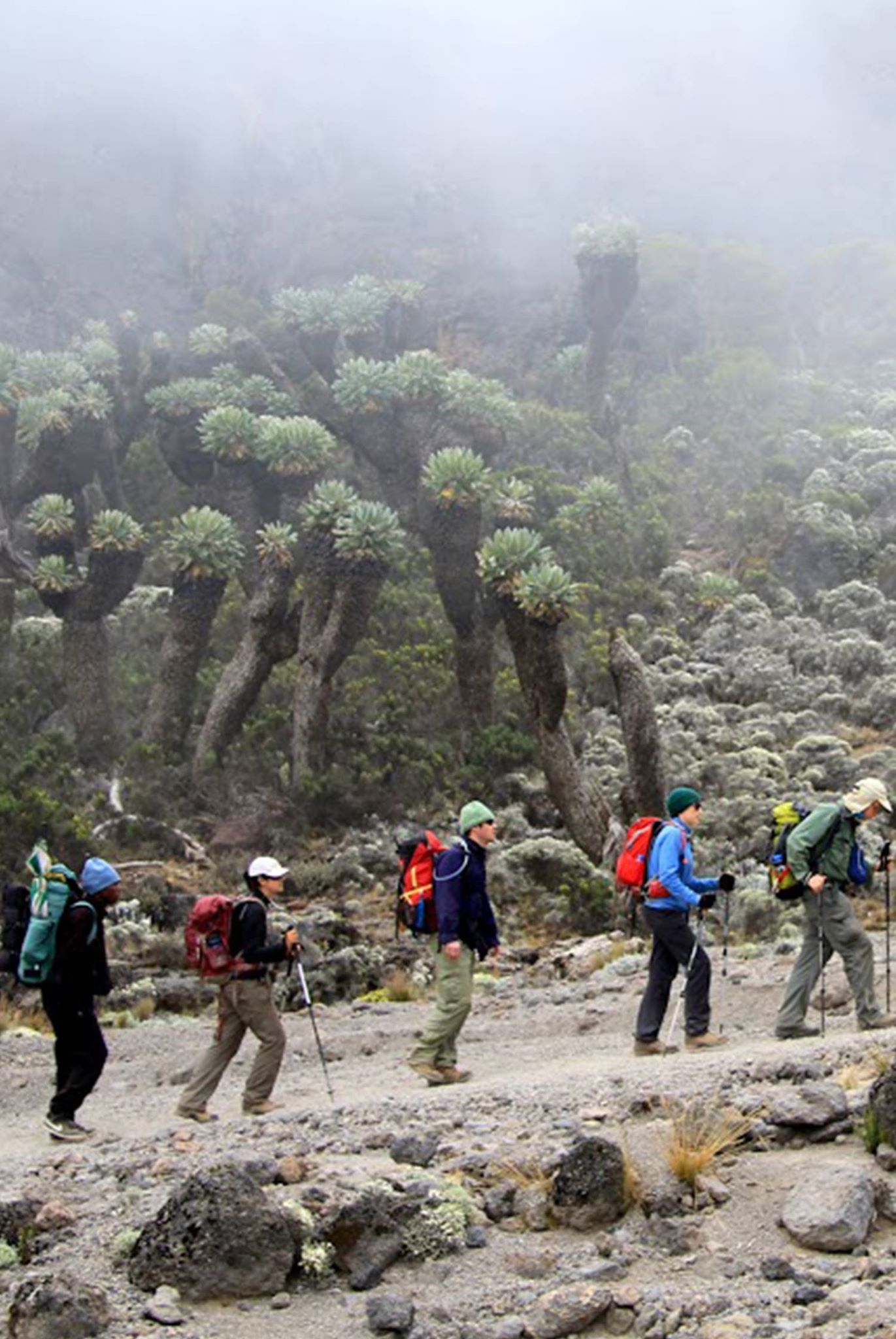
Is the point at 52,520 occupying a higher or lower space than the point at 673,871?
higher

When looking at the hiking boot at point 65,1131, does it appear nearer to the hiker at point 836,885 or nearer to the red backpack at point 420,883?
the red backpack at point 420,883

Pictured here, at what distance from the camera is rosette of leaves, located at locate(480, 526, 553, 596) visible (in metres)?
19.4

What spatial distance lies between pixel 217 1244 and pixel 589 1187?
1581 millimetres

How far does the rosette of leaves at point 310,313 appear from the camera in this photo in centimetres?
2867

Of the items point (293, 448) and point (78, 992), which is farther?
point (293, 448)

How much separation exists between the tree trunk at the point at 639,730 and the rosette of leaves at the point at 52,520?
27.6 feet

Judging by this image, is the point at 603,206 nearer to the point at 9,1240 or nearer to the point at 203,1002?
the point at 203,1002

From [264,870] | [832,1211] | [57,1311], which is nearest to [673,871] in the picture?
[264,870]

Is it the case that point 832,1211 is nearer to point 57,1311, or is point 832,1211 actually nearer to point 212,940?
point 57,1311

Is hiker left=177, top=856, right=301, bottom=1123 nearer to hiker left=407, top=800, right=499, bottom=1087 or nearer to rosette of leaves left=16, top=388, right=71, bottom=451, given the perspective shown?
hiker left=407, top=800, right=499, bottom=1087

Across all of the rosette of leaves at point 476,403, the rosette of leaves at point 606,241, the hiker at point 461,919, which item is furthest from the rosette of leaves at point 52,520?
the rosette of leaves at point 606,241

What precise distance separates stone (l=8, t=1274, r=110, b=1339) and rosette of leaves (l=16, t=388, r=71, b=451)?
19.8m

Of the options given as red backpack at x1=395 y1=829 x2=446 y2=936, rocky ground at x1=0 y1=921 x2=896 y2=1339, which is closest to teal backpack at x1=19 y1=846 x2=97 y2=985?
rocky ground at x1=0 y1=921 x2=896 y2=1339

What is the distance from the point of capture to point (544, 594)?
18.9 m
